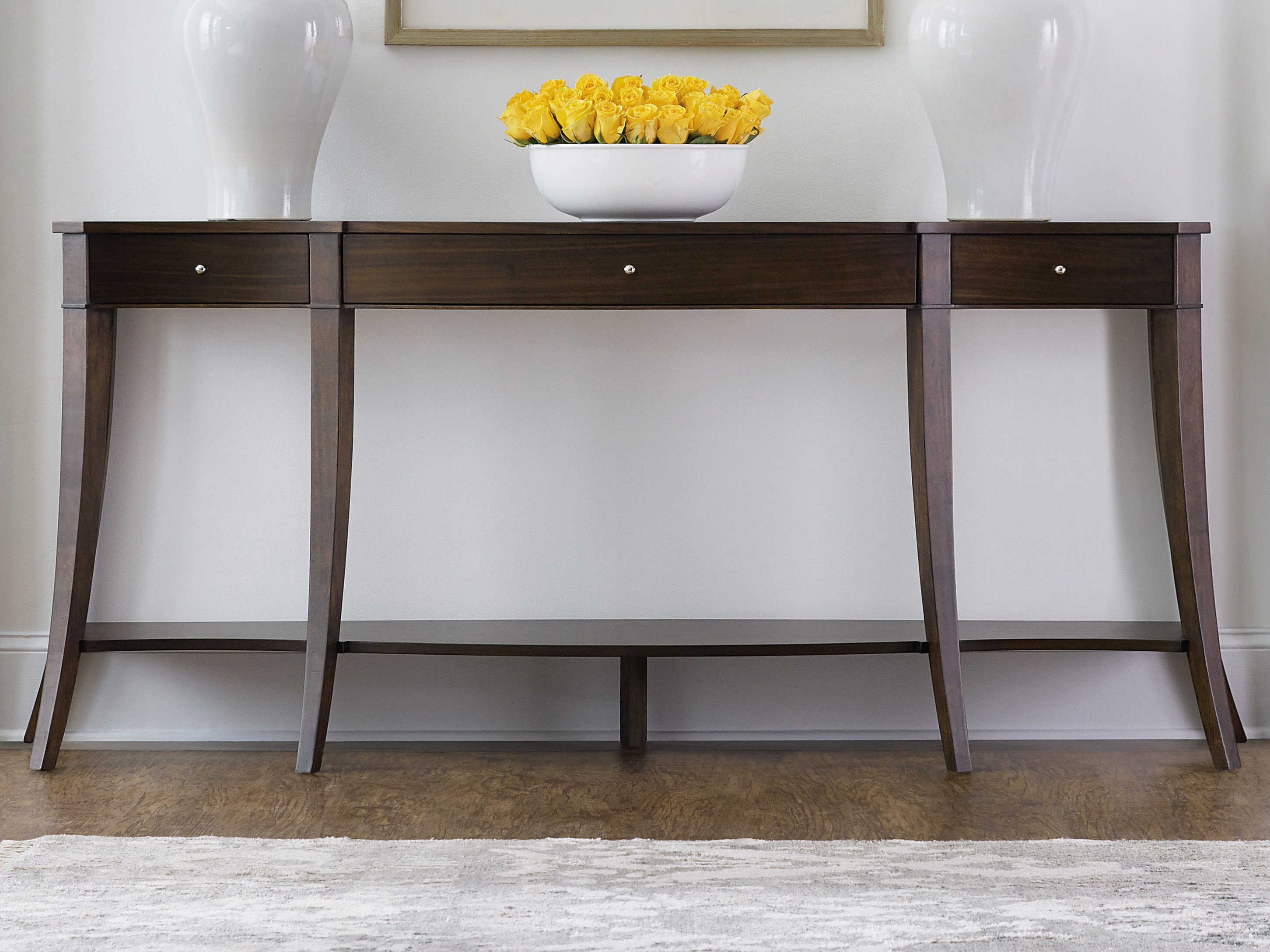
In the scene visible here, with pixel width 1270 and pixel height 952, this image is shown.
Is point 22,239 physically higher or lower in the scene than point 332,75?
lower

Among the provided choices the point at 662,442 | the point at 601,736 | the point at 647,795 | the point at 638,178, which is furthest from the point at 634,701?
the point at 638,178

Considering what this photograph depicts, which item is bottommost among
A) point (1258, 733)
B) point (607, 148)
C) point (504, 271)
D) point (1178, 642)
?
point (1258, 733)

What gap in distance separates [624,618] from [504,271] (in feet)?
2.20

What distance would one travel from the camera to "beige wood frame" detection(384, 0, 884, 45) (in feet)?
6.59

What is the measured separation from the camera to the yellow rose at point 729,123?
1.75 meters

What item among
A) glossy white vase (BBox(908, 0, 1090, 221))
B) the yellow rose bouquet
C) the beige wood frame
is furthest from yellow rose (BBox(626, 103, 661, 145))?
glossy white vase (BBox(908, 0, 1090, 221))

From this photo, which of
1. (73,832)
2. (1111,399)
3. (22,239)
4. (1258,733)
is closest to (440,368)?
(22,239)

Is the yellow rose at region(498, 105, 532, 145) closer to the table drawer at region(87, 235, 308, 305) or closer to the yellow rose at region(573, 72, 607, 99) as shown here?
the yellow rose at region(573, 72, 607, 99)

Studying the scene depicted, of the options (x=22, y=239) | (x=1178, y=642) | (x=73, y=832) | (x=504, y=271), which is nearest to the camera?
(x=73, y=832)

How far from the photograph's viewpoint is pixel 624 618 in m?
2.07

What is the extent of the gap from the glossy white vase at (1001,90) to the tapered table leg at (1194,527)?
0.30 meters

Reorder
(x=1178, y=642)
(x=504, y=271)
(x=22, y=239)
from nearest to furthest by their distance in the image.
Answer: (x=504, y=271) → (x=1178, y=642) → (x=22, y=239)

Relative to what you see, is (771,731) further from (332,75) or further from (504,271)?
(332,75)

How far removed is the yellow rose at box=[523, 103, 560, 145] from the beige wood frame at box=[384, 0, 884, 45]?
0.31 meters
